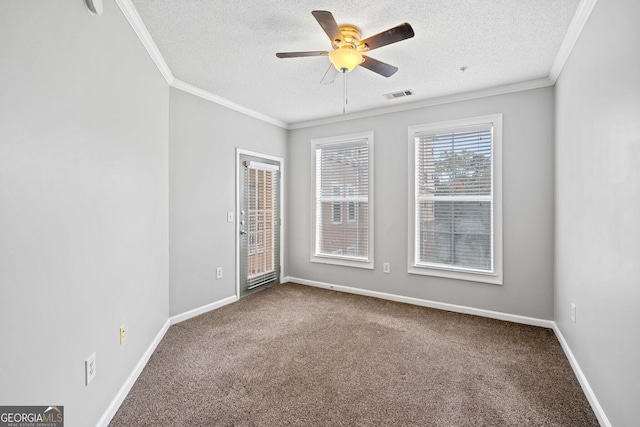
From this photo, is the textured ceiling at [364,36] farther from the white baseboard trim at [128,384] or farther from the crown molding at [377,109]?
the white baseboard trim at [128,384]

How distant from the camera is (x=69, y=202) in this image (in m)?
1.42

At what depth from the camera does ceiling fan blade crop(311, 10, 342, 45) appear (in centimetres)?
177

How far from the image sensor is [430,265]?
3785mm

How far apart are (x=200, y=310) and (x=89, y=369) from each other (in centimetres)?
194

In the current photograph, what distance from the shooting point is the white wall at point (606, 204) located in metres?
1.42

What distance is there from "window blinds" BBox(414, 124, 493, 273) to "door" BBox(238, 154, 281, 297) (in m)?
2.11

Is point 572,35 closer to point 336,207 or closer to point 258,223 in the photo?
point 336,207

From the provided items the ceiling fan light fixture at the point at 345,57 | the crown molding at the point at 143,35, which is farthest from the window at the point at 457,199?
the crown molding at the point at 143,35

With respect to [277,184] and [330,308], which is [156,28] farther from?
[330,308]

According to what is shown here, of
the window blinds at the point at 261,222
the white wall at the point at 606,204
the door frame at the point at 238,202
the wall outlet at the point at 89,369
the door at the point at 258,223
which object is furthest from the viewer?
the window blinds at the point at 261,222

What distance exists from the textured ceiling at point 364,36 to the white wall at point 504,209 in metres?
0.29

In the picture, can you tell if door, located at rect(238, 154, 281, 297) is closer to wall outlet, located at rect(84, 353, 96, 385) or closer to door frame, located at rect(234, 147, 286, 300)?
door frame, located at rect(234, 147, 286, 300)

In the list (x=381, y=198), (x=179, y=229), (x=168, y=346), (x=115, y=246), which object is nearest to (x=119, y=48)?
(x=115, y=246)

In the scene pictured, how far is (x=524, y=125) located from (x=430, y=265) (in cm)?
187
